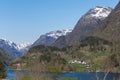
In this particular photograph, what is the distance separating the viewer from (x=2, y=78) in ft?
405

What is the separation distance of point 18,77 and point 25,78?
14.4ft

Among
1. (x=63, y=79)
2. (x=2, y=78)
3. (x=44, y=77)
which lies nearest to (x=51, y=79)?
(x=44, y=77)

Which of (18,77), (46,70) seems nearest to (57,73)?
(46,70)

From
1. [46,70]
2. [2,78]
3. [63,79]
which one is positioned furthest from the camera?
[2,78]

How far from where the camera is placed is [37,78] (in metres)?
64.9

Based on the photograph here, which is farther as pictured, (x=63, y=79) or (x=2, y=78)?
(x=2, y=78)

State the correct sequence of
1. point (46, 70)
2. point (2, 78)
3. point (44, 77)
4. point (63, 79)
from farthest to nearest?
point (2, 78)
point (46, 70)
point (44, 77)
point (63, 79)

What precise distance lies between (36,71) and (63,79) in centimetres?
923

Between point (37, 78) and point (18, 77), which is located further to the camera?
point (18, 77)

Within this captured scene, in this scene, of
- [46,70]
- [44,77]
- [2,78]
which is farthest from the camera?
[2,78]

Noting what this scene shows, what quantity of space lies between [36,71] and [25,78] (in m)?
3.29

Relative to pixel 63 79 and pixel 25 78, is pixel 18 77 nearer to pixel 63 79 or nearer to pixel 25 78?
pixel 25 78

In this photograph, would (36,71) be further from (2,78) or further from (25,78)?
(2,78)

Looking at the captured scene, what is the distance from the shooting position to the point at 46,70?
73.4 m
